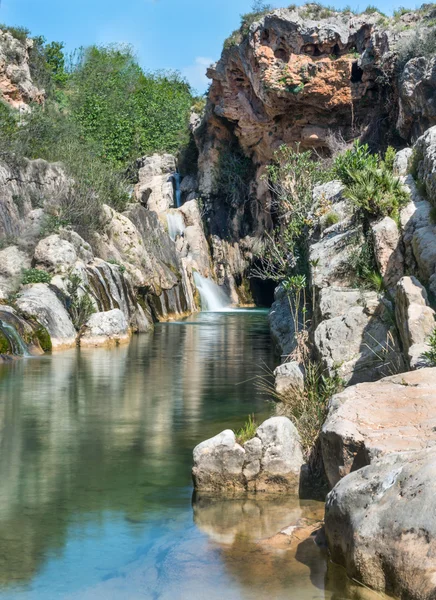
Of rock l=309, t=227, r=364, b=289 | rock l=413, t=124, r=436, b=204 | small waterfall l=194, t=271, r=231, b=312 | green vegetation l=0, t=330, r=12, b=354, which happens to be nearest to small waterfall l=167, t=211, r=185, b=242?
small waterfall l=194, t=271, r=231, b=312

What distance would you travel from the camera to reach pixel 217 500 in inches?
327

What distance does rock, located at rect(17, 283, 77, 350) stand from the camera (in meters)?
21.5

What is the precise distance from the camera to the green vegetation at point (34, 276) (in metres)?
23.5

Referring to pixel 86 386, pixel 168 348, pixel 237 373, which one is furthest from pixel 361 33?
pixel 86 386

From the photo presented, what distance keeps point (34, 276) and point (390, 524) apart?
63.3ft

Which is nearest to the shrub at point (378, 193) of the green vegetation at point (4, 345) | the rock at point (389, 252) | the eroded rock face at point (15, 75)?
the rock at point (389, 252)

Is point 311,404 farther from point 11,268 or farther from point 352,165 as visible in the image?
point 11,268

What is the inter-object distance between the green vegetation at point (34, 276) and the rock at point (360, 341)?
13.1 meters

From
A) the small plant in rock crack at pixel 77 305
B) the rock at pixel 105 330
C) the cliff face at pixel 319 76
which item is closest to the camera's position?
the rock at pixel 105 330

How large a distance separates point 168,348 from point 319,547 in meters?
15.7

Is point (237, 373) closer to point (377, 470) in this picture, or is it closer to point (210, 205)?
point (377, 470)

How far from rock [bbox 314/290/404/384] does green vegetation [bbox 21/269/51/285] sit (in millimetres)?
13103

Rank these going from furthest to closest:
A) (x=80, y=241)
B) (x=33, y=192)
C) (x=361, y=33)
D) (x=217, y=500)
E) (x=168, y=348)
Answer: (x=361, y=33) → (x=33, y=192) → (x=80, y=241) → (x=168, y=348) → (x=217, y=500)

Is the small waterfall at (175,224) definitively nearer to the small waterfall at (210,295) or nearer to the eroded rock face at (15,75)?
the small waterfall at (210,295)
